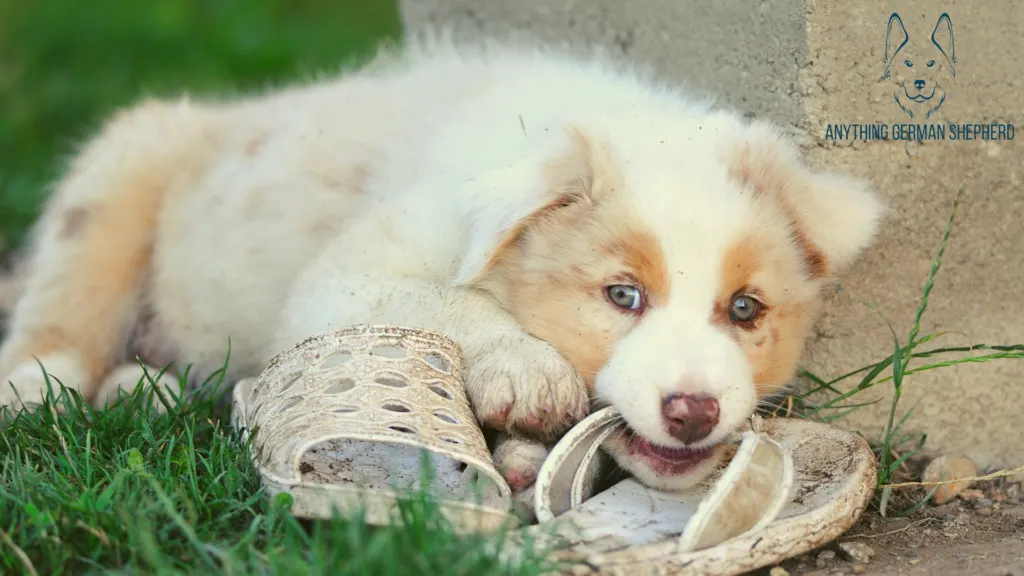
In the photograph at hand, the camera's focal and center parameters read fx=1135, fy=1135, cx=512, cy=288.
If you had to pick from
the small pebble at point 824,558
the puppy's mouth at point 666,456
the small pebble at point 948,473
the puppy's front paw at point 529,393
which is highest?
the puppy's front paw at point 529,393

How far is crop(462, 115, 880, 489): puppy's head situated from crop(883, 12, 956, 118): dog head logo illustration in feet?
1.36

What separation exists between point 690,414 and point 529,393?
41cm

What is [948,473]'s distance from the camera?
10.8ft

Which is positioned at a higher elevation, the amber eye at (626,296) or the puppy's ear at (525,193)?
the puppy's ear at (525,193)

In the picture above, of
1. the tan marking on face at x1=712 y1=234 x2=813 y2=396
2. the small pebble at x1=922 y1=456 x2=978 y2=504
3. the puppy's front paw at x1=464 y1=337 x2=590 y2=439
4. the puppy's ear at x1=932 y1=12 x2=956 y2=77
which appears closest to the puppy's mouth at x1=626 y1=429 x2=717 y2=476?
the puppy's front paw at x1=464 y1=337 x2=590 y2=439

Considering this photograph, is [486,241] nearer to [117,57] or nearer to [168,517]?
[168,517]

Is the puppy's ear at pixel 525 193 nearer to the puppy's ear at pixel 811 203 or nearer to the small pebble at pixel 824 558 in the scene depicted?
the puppy's ear at pixel 811 203

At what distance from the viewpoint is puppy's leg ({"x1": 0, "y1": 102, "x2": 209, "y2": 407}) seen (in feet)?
12.7

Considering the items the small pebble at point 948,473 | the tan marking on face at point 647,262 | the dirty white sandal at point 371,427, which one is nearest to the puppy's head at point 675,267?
the tan marking on face at point 647,262

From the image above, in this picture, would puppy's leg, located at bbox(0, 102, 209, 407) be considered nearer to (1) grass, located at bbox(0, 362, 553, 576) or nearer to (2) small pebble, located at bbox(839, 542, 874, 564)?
(1) grass, located at bbox(0, 362, 553, 576)

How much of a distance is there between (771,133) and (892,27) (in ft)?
1.74

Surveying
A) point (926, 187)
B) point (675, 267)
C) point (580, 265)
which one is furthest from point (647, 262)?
point (926, 187)

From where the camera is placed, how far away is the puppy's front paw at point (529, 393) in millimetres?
2746

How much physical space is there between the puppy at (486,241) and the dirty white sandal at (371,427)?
140 millimetres
